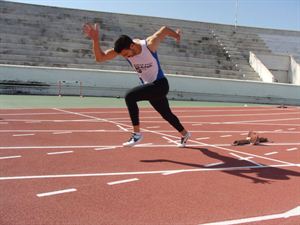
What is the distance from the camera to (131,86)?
23.1m

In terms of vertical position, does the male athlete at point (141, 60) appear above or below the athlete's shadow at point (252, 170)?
above

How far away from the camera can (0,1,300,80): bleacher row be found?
2528 cm

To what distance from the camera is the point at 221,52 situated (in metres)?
32.2

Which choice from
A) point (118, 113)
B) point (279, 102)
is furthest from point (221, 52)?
point (118, 113)

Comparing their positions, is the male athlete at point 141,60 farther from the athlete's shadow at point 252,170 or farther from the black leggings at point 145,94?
the athlete's shadow at point 252,170

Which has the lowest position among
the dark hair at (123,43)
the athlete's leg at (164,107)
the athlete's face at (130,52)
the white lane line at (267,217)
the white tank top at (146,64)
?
the white lane line at (267,217)

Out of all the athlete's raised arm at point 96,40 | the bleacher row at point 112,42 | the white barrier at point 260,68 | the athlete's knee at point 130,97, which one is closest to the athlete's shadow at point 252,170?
the athlete's knee at point 130,97

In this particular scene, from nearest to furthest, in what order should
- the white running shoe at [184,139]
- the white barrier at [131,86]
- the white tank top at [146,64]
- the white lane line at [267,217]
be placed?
A: 1. the white lane line at [267,217]
2. the white tank top at [146,64]
3. the white running shoe at [184,139]
4. the white barrier at [131,86]

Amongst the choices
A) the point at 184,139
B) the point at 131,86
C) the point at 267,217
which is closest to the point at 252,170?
the point at 184,139

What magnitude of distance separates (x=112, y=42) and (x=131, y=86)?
6.44m

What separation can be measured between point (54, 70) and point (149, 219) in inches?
730

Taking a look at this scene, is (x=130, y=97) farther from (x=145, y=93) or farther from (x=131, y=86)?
(x=131, y=86)

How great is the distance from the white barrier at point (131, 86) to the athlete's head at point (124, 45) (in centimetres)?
1513

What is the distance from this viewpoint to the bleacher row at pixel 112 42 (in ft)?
82.9
